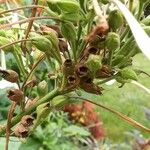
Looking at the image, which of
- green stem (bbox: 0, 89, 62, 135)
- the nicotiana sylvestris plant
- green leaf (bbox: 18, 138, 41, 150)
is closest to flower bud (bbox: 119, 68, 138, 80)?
the nicotiana sylvestris plant

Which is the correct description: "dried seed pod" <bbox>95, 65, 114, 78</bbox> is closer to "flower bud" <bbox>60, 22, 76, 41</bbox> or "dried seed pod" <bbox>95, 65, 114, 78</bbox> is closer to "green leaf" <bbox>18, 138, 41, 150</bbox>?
"flower bud" <bbox>60, 22, 76, 41</bbox>

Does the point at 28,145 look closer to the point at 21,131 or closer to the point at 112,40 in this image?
the point at 21,131

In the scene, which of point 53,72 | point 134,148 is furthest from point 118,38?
point 134,148

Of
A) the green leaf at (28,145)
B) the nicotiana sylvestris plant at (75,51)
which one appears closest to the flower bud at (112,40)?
the nicotiana sylvestris plant at (75,51)

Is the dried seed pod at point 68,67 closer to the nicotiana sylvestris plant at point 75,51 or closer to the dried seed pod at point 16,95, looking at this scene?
the nicotiana sylvestris plant at point 75,51

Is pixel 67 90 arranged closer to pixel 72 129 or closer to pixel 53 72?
pixel 53 72

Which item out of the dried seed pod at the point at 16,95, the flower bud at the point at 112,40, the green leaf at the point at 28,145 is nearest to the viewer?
the flower bud at the point at 112,40

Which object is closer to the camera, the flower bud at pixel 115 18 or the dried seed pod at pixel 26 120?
the flower bud at pixel 115 18
